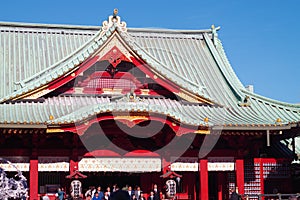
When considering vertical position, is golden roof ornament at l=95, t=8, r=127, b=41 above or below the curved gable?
above

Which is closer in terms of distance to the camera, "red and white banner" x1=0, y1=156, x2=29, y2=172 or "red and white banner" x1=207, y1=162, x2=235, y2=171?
"red and white banner" x1=0, y1=156, x2=29, y2=172

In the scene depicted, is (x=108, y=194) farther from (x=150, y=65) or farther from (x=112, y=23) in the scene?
(x=112, y=23)

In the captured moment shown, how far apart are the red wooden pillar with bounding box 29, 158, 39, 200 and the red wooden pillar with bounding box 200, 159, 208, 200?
18.0 ft

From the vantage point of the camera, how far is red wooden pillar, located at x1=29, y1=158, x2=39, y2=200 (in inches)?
756

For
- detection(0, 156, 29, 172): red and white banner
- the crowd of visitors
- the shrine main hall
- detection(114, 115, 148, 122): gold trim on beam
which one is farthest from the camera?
detection(0, 156, 29, 172): red and white banner

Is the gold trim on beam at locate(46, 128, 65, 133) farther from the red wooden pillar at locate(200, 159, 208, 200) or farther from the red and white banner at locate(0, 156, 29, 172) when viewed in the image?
the red wooden pillar at locate(200, 159, 208, 200)

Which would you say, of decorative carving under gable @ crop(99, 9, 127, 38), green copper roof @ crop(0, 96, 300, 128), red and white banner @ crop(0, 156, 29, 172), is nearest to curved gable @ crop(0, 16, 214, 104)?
decorative carving under gable @ crop(99, 9, 127, 38)

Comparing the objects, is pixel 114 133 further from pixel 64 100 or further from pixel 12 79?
pixel 12 79

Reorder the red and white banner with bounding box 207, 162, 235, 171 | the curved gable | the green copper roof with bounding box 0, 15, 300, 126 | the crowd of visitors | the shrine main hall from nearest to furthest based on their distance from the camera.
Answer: the crowd of visitors, the shrine main hall, the green copper roof with bounding box 0, 15, 300, 126, the curved gable, the red and white banner with bounding box 207, 162, 235, 171

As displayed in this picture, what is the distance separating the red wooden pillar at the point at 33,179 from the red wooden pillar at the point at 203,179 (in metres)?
5.48

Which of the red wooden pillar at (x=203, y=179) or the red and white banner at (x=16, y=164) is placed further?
the red wooden pillar at (x=203, y=179)

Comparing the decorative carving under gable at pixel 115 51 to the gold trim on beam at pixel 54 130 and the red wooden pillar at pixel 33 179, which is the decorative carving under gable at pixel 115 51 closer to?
the gold trim on beam at pixel 54 130

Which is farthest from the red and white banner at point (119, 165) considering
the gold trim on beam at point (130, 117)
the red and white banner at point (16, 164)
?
the gold trim on beam at point (130, 117)

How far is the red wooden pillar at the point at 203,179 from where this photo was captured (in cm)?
2005
